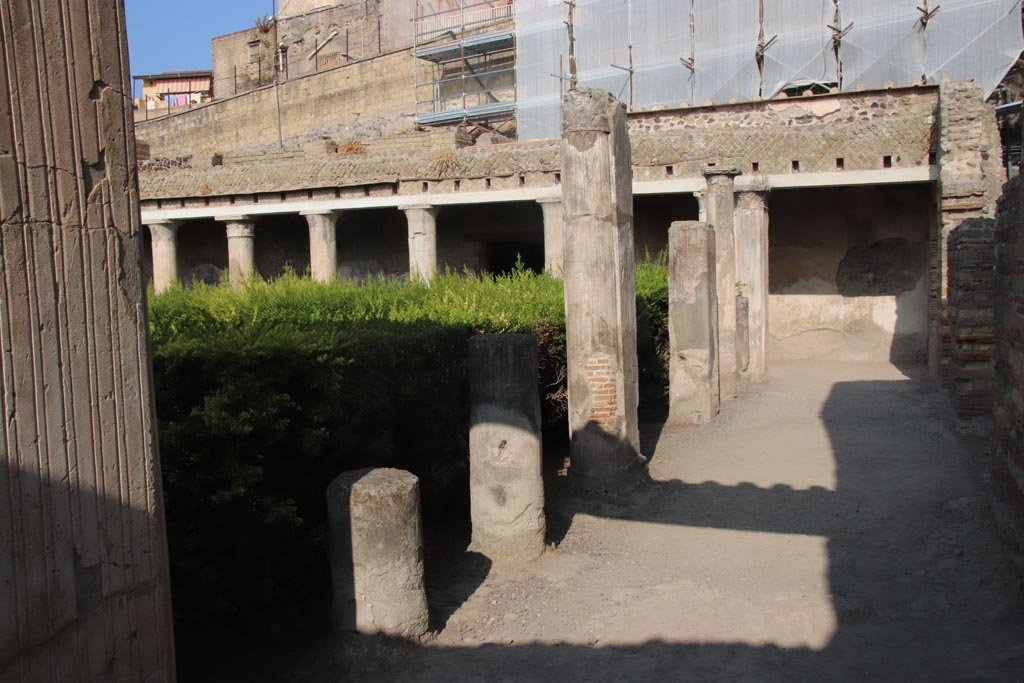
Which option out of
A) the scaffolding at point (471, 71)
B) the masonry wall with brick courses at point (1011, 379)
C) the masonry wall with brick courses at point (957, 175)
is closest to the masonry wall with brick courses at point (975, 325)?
the masonry wall with brick courses at point (957, 175)

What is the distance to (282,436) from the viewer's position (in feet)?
13.0

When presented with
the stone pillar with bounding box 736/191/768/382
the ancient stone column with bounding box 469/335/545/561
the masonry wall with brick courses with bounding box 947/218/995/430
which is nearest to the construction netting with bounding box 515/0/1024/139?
the stone pillar with bounding box 736/191/768/382

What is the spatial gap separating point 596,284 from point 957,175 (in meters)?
6.19

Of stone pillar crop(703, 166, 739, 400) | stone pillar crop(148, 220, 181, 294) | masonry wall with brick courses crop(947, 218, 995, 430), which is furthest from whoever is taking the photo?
stone pillar crop(148, 220, 181, 294)

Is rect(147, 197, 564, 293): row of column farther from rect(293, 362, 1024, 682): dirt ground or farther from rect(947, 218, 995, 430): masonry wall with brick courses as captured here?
rect(293, 362, 1024, 682): dirt ground

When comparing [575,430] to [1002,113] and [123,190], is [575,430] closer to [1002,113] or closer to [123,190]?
[123,190]

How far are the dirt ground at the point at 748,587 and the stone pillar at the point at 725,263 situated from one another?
2693 mm

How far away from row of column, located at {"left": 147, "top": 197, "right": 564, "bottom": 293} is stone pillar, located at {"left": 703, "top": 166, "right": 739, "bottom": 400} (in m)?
2.65

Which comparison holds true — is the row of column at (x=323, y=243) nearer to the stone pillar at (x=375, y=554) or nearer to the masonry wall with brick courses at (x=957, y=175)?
the masonry wall with brick courses at (x=957, y=175)

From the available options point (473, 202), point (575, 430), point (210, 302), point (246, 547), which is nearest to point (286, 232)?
point (473, 202)

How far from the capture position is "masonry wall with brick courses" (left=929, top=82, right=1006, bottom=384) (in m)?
9.99

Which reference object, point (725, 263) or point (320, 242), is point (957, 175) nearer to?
point (725, 263)

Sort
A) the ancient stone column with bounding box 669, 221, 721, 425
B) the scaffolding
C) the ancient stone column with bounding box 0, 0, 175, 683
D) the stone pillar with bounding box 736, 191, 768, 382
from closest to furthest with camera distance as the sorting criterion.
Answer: the ancient stone column with bounding box 0, 0, 175, 683
the ancient stone column with bounding box 669, 221, 721, 425
the stone pillar with bounding box 736, 191, 768, 382
the scaffolding

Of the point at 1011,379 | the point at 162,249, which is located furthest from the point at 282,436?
the point at 162,249
